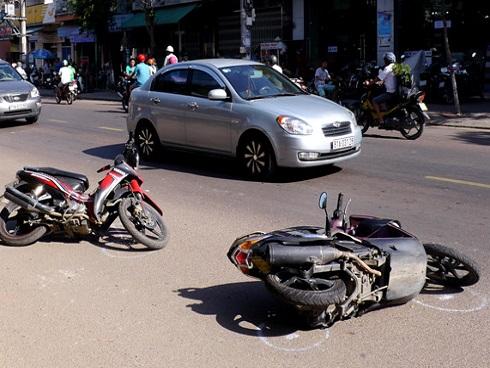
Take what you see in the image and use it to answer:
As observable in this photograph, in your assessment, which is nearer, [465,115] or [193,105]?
[193,105]

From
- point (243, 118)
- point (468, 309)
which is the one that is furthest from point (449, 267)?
point (243, 118)

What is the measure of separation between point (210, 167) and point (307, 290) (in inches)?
254

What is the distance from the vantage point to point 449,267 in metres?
4.81

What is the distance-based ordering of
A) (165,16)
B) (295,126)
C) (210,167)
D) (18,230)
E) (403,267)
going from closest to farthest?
(403,267) < (18,230) < (295,126) < (210,167) < (165,16)

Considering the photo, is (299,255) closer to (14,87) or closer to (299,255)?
(299,255)

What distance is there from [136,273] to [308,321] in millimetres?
1782

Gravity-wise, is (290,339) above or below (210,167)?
below

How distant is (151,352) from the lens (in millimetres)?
3984

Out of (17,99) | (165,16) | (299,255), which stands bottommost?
(299,255)

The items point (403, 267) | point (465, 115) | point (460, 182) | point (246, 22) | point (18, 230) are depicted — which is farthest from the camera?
point (246, 22)

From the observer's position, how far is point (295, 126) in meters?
8.55

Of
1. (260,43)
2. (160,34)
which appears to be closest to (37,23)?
(160,34)

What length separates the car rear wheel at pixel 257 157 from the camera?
892 centimetres

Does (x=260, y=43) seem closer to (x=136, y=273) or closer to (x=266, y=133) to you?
(x=266, y=133)
